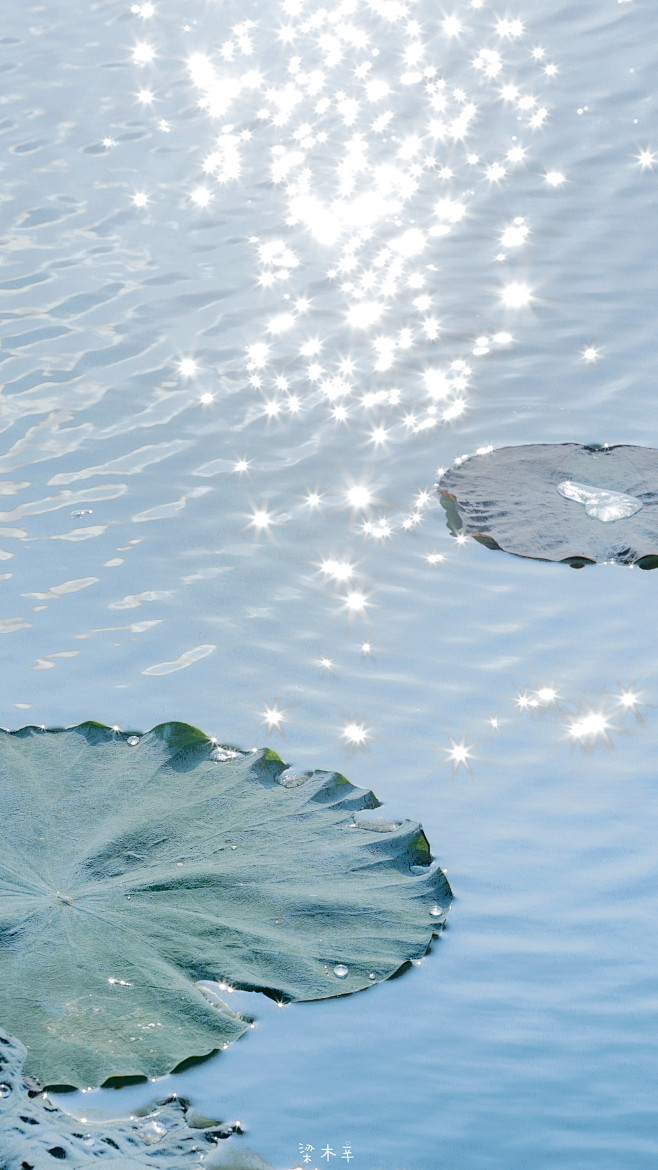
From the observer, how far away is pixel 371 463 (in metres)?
2.67

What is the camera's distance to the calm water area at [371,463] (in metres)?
1.39

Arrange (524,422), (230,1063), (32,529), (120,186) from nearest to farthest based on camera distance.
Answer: (230,1063) → (32,529) → (524,422) → (120,186)

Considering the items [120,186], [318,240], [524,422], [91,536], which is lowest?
[91,536]

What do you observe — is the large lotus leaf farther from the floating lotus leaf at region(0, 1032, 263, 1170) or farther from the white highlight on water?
the white highlight on water

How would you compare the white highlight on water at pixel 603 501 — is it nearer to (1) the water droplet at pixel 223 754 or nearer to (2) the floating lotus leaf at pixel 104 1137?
(1) the water droplet at pixel 223 754

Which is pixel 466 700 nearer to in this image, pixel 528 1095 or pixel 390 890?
pixel 390 890

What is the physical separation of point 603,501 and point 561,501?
0.28ft

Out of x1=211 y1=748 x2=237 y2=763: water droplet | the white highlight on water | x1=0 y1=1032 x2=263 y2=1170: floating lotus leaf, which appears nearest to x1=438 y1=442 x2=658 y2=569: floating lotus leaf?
the white highlight on water

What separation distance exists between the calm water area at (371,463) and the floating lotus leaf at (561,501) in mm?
49

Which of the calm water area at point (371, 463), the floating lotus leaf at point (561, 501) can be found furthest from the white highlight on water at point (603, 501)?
the calm water area at point (371, 463)

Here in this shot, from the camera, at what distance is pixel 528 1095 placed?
133cm

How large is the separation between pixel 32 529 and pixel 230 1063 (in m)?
1.38

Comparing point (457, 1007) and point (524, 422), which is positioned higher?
point (524, 422)

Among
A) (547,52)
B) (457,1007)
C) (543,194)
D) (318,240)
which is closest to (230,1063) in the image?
(457,1007)
